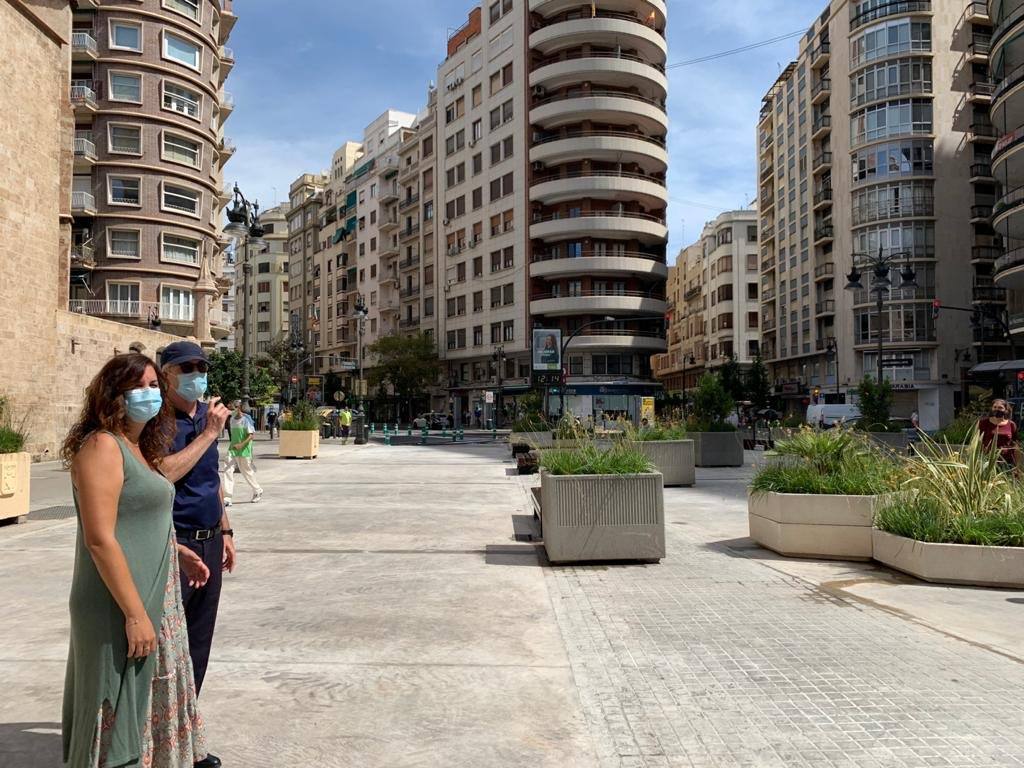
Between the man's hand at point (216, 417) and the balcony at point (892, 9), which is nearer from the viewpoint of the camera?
the man's hand at point (216, 417)

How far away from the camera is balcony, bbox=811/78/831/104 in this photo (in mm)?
59656

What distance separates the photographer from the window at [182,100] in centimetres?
3922

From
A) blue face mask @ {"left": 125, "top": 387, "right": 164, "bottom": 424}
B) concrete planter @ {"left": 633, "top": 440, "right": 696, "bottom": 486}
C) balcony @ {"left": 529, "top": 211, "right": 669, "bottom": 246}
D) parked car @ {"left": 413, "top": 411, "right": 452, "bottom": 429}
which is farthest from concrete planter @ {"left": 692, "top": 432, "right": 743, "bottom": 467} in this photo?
parked car @ {"left": 413, "top": 411, "right": 452, "bottom": 429}

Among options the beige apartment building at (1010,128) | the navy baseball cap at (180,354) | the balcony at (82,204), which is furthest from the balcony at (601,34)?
the navy baseball cap at (180,354)

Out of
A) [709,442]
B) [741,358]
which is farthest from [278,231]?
[709,442]

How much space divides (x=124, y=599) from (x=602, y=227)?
51.8 m

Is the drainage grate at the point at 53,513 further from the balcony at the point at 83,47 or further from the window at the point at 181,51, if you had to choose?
the window at the point at 181,51

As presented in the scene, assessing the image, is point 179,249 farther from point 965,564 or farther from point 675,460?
point 965,564

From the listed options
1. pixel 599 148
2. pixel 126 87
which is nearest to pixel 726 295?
pixel 599 148

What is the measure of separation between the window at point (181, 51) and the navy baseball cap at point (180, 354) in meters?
42.3

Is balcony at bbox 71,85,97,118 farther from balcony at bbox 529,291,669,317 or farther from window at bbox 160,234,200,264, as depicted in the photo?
balcony at bbox 529,291,669,317

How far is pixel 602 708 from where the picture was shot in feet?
12.3

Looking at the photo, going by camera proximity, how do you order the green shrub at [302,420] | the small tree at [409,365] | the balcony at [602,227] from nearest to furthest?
1. the green shrub at [302,420]
2. the balcony at [602,227]
3. the small tree at [409,365]

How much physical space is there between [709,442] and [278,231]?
9753 cm
